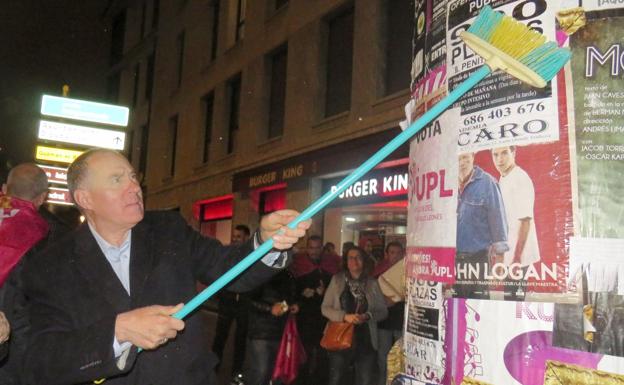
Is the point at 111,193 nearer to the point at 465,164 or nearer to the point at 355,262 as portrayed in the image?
the point at 465,164

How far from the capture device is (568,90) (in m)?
1.53

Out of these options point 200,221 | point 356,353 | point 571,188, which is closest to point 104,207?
point 571,188

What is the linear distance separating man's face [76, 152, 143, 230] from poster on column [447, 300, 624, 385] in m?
1.50

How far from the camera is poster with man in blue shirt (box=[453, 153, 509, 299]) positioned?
1601 mm

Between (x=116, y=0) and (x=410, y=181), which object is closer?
Answer: (x=410, y=181)

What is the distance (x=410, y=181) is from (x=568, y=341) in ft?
2.65

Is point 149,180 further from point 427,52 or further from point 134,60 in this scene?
point 427,52

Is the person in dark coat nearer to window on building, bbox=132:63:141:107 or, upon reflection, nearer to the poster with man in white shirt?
the poster with man in white shirt

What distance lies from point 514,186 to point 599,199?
0.71ft

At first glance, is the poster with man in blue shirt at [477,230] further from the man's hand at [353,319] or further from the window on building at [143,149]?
the window on building at [143,149]

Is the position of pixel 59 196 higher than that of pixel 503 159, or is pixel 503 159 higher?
pixel 59 196

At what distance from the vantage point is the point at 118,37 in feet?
103

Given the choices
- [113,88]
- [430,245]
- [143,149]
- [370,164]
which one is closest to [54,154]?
[143,149]

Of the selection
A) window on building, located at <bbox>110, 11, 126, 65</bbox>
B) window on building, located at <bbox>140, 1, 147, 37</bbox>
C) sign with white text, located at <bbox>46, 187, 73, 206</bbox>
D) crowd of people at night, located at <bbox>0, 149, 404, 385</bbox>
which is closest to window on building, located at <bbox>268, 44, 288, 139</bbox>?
sign with white text, located at <bbox>46, 187, 73, 206</bbox>
